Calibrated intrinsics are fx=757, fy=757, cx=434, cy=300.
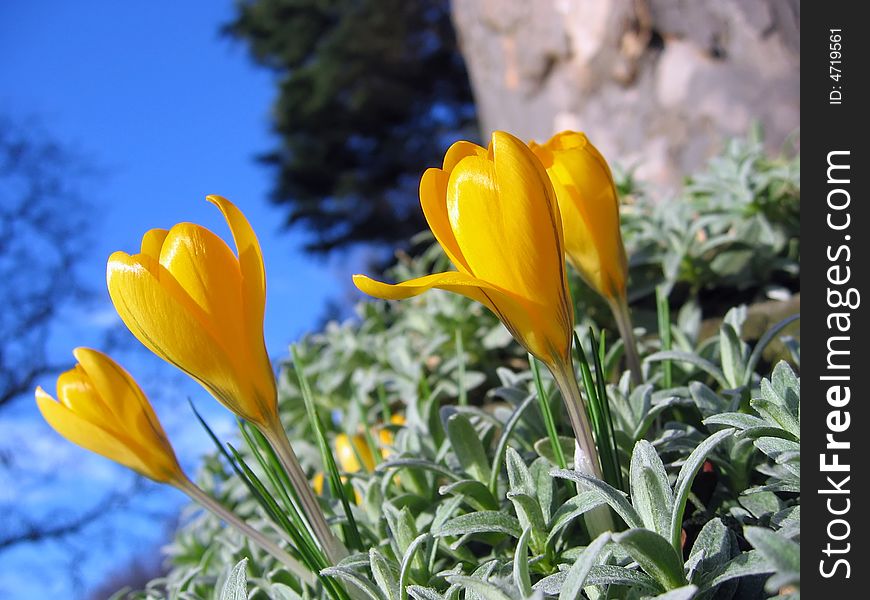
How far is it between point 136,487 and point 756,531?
17.5 ft

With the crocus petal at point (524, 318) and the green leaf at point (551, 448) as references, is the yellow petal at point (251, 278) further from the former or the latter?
the green leaf at point (551, 448)

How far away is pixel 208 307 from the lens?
0.77 m

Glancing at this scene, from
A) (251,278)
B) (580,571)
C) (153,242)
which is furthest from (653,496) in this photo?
(153,242)

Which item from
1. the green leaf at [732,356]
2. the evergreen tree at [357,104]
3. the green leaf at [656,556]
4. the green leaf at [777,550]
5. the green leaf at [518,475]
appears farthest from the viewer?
the evergreen tree at [357,104]

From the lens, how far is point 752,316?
1.59 meters

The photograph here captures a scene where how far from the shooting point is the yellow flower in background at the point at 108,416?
35.0 inches

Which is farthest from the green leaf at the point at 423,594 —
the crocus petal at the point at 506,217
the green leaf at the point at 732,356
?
the green leaf at the point at 732,356

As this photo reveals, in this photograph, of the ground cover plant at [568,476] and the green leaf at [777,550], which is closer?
the green leaf at [777,550]

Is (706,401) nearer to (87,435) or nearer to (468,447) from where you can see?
(468,447)

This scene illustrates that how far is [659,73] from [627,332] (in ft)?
7.20

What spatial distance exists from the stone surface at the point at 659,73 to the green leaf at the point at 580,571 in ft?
7.99

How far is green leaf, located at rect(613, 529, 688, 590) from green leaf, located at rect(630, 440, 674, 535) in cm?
4

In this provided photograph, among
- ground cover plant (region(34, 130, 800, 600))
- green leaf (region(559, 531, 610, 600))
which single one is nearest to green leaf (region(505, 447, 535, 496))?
ground cover plant (region(34, 130, 800, 600))
